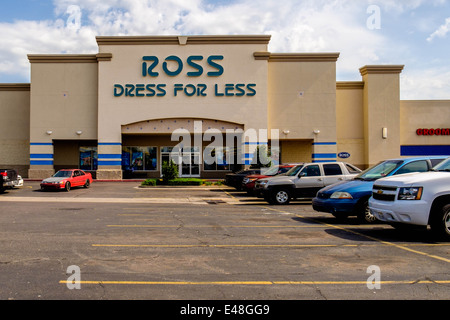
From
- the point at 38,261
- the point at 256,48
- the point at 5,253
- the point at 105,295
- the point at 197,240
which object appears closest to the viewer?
the point at 105,295

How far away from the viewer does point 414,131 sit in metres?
37.8

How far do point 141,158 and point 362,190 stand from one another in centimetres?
3017

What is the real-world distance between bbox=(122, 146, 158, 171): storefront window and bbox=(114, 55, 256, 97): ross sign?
239 inches

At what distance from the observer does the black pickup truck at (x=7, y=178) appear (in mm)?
23045

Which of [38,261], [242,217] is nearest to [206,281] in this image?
[38,261]

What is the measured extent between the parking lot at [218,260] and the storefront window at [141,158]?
26.7m

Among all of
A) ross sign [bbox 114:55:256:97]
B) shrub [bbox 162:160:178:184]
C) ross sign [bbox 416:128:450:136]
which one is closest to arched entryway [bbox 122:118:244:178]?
ross sign [bbox 114:55:256:97]

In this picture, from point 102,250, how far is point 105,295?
9.57ft

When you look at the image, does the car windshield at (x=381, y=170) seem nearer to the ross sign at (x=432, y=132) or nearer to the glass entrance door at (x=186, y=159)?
the glass entrance door at (x=186, y=159)

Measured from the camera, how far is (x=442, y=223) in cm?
870

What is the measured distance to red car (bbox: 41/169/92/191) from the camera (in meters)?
24.6

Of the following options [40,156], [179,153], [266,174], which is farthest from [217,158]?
[266,174]

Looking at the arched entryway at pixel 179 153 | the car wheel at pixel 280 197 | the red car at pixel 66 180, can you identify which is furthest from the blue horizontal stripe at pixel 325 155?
the car wheel at pixel 280 197
